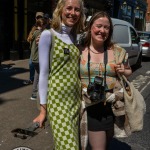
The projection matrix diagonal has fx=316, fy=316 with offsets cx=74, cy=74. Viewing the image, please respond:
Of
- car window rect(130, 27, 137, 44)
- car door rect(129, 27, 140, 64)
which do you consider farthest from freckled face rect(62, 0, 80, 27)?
car window rect(130, 27, 137, 44)

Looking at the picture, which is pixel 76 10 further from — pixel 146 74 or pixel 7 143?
pixel 146 74

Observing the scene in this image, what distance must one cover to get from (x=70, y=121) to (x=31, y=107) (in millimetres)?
3703

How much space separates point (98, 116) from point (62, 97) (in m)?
0.44

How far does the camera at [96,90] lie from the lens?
247cm

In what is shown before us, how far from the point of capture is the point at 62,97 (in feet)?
7.75

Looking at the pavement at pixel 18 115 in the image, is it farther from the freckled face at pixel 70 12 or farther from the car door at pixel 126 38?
the car door at pixel 126 38

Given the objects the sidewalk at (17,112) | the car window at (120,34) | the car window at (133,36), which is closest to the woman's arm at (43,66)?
the sidewalk at (17,112)

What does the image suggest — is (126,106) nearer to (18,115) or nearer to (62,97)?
(62,97)

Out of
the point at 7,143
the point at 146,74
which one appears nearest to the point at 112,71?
the point at 7,143

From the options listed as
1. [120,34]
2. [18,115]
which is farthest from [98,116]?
[120,34]

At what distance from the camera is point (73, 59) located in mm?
2414

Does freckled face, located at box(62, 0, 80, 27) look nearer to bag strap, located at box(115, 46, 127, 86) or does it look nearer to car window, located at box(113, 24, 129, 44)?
bag strap, located at box(115, 46, 127, 86)

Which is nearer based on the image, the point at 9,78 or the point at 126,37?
the point at 9,78

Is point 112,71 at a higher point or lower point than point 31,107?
higher
